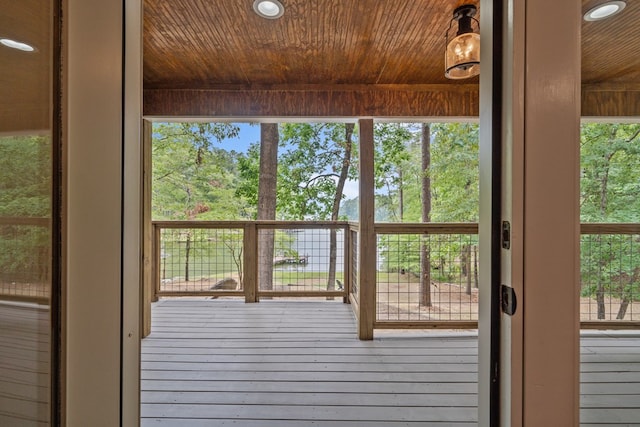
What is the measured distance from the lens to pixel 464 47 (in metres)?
1.67

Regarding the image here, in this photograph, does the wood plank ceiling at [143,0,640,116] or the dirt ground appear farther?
the dirt ground

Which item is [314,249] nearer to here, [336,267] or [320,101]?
[336,267]

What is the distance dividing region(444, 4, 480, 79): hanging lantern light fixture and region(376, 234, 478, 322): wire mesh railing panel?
1.98 metres

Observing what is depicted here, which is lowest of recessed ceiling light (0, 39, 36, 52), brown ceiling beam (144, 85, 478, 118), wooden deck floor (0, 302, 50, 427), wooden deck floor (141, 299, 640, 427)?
Result: wooden deck floor (141, 299, 640, 427)

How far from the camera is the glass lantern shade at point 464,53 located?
1.64m

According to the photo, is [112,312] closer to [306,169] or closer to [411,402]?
[411,402]

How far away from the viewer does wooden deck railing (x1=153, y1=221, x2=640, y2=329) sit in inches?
127

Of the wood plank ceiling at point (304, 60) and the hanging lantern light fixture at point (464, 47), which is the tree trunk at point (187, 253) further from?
the hanging lantern light fixture at point (464, 47)

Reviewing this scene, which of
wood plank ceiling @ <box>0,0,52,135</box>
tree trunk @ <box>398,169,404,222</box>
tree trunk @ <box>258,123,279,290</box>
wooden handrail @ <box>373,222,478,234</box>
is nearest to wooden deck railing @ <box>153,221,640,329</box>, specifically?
wooden handrail @ <box>373,222,478,234</box>

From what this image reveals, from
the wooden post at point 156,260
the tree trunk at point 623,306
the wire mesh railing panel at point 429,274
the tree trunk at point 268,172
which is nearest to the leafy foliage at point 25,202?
the tree trunk at point 623,306

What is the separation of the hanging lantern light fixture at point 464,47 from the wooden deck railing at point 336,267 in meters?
1.63

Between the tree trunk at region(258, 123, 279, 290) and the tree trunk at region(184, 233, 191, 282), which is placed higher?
the tree trunk at region(258, 123, 279, 290)

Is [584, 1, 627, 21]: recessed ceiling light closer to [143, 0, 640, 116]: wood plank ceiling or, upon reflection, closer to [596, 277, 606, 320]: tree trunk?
[143, 0, 640, 116]: wood plank ceiling

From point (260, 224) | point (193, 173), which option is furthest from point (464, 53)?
point (193, 173)
